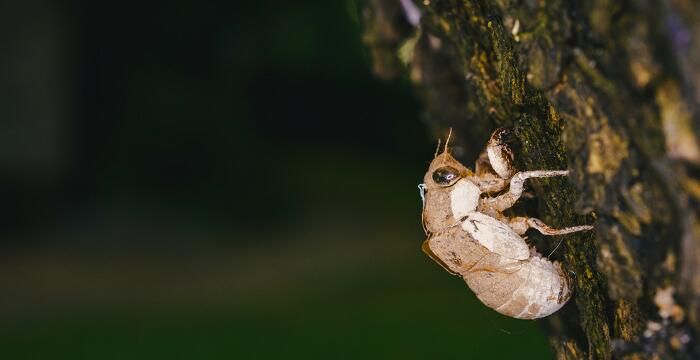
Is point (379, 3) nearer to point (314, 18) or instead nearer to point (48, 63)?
point (314, 18)

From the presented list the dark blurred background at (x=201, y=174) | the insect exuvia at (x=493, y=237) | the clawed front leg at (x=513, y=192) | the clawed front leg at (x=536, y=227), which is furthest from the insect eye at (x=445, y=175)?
the dark blurred background at (x=201, y=174)

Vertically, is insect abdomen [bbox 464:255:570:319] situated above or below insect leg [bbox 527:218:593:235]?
below

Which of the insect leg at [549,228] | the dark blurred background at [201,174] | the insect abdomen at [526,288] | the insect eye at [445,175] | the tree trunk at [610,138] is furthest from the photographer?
the dark blurred background at [201,174]

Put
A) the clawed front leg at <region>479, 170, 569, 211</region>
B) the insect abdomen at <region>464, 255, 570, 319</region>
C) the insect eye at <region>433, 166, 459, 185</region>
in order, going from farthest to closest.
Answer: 1. the insect eye at <region>433, 166, 459, 185</region>
2. the insect abdomen at <region>464, 255, 570, 319</region>
3. the clawed front leg at <region>479, 170, 569, 211</region>

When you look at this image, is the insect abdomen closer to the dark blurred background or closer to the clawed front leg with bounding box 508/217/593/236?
the clawed front leg with bounding box 508/217/593/236

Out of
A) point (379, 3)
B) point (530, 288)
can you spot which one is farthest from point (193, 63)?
point (530, 288)

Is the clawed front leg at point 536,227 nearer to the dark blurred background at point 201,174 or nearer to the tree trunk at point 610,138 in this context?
the tree trunk at point 610,138

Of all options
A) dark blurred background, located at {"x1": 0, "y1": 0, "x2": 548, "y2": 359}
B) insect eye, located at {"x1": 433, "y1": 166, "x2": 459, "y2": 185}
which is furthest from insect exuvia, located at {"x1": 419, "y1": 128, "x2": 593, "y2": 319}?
dark blurred background, located at {"x1": 0, "y1": 0, "x2": 548, "y2": 359}

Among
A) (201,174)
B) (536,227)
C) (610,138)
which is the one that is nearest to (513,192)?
(536,227)

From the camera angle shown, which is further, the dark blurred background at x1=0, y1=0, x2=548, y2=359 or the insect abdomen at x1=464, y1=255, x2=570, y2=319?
the dark blurred background at x1=0, y1=0, x2=548, y2=359
